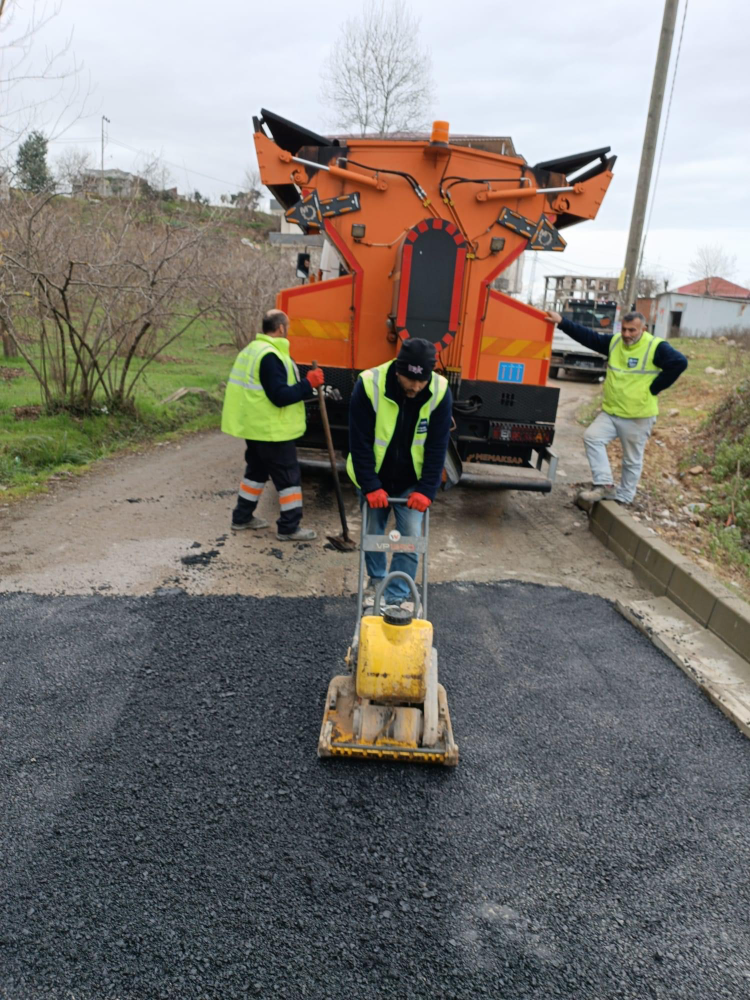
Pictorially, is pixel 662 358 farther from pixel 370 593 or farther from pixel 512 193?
pixel 370 593

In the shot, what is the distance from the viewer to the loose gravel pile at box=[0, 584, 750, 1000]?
202 cm

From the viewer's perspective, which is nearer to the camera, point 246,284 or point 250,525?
point 250,525

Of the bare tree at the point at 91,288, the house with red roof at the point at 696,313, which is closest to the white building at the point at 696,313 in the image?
the house with red roof at the point at 696,313

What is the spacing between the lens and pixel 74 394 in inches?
336

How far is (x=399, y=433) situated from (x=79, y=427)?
5980 mm

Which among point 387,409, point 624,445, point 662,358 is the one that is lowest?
point 624,445

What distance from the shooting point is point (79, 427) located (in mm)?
8281

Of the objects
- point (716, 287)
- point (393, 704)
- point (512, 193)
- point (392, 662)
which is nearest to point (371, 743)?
point (393, 704)

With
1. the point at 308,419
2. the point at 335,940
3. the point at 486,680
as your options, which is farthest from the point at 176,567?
the point at 335,940

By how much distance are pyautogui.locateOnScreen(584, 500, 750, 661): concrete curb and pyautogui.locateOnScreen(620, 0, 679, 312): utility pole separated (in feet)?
20.2

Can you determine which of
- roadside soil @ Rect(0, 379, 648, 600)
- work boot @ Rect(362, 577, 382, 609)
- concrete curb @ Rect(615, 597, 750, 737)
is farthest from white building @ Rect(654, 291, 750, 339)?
work boot @ Rect(362, 577, 382, 609)

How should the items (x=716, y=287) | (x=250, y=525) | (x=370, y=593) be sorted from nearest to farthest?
(x=370, y=593) → (x=250, y=525) → (x=716, y=287)

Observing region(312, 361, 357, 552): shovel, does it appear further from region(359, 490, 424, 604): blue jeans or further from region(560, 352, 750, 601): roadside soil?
region(560, 352, 750, 601): roadside soil

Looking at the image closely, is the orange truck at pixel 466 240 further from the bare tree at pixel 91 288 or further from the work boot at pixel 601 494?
the bare tree at pixel 91 288
